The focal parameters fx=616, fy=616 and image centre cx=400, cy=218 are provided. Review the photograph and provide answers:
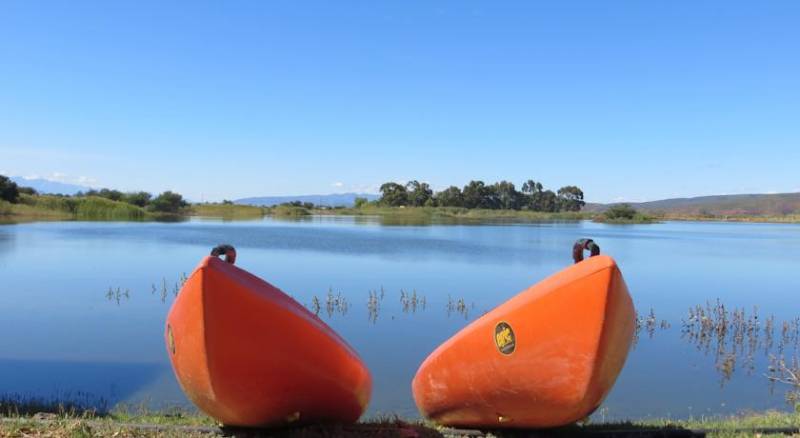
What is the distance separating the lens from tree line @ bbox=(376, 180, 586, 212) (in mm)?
114625

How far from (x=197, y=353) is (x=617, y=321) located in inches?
111

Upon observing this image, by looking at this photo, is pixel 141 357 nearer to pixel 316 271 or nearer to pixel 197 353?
pixel 197 353

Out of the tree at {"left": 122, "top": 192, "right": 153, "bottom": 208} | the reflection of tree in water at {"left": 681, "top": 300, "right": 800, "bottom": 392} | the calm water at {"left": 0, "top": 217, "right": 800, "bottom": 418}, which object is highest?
the tree at {"left": 122, "top": 192, "right": 153, "bottom": 208}

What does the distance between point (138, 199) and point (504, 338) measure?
8388cm

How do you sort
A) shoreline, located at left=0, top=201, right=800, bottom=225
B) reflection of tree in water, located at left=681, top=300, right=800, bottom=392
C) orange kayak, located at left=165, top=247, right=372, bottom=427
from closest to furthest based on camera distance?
orange kayak, located at left=165, top=247, right=372, bottom=427
reflection of tree in water, located at left=681, top=300, right=800, bottom=392
shoreline, located at left=0, top=201, right=800, bottom=225

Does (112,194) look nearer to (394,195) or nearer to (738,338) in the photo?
(394,195)

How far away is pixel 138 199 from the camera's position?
80.6 metres

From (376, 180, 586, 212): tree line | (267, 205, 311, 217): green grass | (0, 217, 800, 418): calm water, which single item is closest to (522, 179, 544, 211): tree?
(376, 180, 586, 212): tree line

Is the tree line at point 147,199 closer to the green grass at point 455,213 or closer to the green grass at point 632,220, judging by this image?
the green grass at point 455,213

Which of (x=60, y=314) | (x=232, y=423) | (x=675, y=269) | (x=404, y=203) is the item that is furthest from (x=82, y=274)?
(x=404, y=203)

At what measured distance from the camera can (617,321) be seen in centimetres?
419

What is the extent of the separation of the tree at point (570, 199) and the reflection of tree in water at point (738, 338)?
376 feet

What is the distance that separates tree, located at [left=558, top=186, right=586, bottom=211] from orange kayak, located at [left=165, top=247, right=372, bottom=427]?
12494 cm

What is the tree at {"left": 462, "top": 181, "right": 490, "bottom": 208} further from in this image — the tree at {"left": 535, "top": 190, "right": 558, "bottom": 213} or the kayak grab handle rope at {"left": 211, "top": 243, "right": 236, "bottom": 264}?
the kayak grab handle rope at {"left": 211, "top": 243, "right": 236, "bottom": 264}
